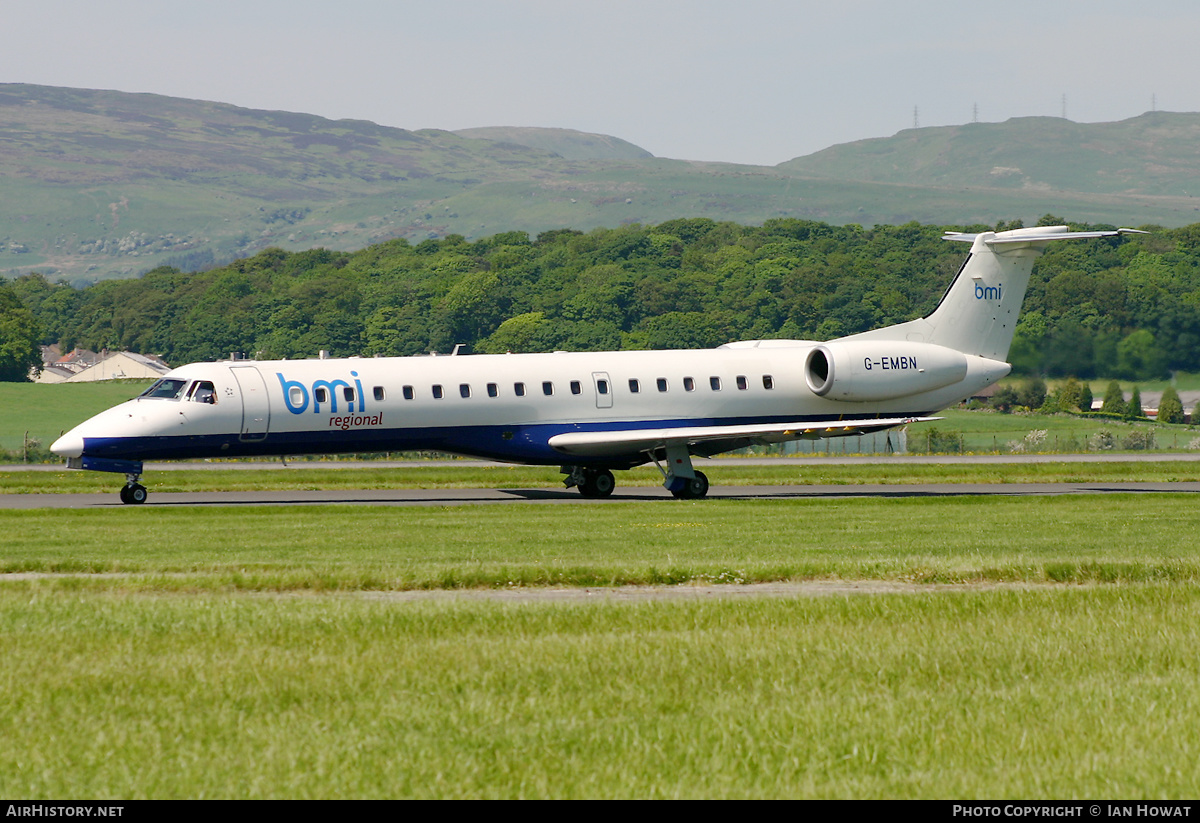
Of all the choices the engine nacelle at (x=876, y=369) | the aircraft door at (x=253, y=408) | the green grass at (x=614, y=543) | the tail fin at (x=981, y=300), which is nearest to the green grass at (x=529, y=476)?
the engine nacelle at (x=876, y=369)

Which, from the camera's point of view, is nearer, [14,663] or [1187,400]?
[14,663]

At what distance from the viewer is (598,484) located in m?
38.9

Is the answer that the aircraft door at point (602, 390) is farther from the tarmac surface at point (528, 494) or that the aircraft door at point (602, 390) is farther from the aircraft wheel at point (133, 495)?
the aircraft wheel at point (133, 495)

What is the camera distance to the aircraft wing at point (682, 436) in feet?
120

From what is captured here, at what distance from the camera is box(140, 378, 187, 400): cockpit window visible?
1336 inches

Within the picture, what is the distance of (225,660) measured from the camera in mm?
11281

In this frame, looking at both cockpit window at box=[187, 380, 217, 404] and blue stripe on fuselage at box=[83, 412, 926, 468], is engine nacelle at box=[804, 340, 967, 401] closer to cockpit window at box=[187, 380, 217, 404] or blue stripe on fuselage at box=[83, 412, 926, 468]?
blue stripe on fuselage at box=[83, 412, 926, 468]

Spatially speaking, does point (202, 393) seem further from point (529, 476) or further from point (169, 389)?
point (529, 476)

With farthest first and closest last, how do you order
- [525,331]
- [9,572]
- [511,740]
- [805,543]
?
1. [525,331]
2. [805,543]
3. [9,572]
4. [511,740]

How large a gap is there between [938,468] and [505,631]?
39.8 metres

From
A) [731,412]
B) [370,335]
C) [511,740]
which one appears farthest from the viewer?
[370,335]

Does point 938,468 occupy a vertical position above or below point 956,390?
below

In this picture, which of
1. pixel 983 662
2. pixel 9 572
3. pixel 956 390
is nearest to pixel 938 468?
pixel 956 390
